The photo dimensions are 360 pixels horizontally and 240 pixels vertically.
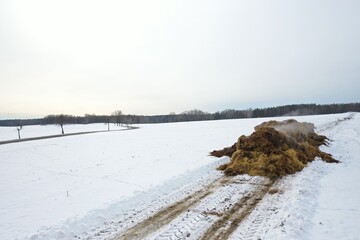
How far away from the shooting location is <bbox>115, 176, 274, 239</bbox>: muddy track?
532 centimetres

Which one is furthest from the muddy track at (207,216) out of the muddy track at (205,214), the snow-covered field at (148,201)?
the snow-covered field at (148,201)

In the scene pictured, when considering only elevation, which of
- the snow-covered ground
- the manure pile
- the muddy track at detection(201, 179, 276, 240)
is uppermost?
the manure pile

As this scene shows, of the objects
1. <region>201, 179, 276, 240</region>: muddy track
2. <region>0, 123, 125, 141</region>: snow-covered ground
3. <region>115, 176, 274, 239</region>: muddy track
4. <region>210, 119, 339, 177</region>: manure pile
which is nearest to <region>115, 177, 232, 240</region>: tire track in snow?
<region>115, 176, 274, 239</region>: muddy track

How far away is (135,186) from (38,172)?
7.63 m

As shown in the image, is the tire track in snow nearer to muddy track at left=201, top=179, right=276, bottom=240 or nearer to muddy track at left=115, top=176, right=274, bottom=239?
muddy track at left=115, top=176, right=274, bottom=239

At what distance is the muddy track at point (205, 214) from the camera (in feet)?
17.5

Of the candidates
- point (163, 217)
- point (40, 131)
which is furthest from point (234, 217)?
point (40, 131)

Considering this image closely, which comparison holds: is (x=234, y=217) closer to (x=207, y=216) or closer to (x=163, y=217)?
(x=207, y=216)

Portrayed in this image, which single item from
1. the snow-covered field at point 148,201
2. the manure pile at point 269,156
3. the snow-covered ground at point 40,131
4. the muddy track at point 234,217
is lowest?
the snow-covered ground at point 40,131

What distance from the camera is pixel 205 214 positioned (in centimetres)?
625

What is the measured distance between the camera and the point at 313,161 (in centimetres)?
1211

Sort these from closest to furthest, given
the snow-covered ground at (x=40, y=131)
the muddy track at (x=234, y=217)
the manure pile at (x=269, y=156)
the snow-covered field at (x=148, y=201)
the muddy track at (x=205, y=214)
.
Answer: the muddy track at (x=234, y=217), the muddy track at (x=205, y=214), the snow-covered field at (x=148, y=201), the manure pile at (x=269, y=156), the snow-covered ground at (x=40, y=131)

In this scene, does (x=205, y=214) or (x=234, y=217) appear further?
(x=205, y=214)

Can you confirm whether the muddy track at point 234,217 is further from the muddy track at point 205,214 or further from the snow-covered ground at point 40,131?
the snow-covered ground at point 40,131
